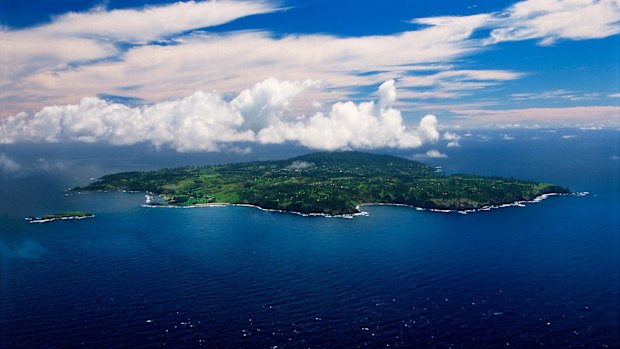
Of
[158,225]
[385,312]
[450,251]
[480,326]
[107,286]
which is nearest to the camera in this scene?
[480,326]

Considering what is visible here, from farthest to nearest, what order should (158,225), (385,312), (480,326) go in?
(158,225) → (385,312) → (480,326)

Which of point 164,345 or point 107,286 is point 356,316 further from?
point 107,286

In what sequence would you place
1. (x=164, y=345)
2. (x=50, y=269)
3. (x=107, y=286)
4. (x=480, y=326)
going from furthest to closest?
(x=50, y=269)
(x=107, y=286)
(x=480, y=326)
(x=164, y=345)

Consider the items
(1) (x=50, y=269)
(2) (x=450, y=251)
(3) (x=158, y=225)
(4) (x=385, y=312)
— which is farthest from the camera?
(3) (x=158, y=225)

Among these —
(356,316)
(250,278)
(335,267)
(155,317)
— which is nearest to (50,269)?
(155,317)

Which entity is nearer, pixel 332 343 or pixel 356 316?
pixel 332 343

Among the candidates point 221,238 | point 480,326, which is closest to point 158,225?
point 221,238

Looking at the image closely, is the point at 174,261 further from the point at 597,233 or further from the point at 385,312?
the point at 597,233

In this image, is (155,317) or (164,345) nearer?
(164,345)
